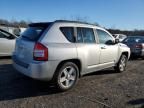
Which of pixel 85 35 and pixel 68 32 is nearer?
pixel 68 32

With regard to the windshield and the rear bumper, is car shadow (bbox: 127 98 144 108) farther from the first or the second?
the windshield

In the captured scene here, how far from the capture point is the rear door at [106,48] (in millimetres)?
7250

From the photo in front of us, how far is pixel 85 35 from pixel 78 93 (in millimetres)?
1732

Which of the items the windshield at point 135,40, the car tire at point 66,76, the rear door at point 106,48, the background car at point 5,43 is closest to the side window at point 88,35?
A: the rear door at point 106,48

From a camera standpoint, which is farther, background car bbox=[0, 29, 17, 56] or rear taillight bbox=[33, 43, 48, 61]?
background car bbox=[0, 29, 17, 56]

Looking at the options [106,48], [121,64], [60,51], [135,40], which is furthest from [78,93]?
[135,40]

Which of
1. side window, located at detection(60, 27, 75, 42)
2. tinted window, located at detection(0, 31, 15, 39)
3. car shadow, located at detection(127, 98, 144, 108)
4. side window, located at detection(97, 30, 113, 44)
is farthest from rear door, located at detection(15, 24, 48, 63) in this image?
tinted window, located at detection(0, 31, 15, 39)

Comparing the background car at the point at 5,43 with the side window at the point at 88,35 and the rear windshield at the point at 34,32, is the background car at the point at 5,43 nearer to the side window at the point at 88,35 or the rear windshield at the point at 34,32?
the rear windshield at the point at 34,32

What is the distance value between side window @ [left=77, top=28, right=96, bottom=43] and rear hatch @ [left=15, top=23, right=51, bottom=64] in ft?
3.35

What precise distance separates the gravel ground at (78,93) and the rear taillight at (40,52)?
3.00 ft

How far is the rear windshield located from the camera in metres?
5.72

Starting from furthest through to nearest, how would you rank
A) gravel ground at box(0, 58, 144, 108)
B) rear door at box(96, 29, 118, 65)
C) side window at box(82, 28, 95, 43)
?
rear door at box(96, 29, 118, 65) < side window at box(82, 28, 95, 43) < gravel ground at box(0, 58, 144, 108)

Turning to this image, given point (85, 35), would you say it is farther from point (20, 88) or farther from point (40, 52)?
point (20, 88)

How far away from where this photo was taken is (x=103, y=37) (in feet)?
24.6
